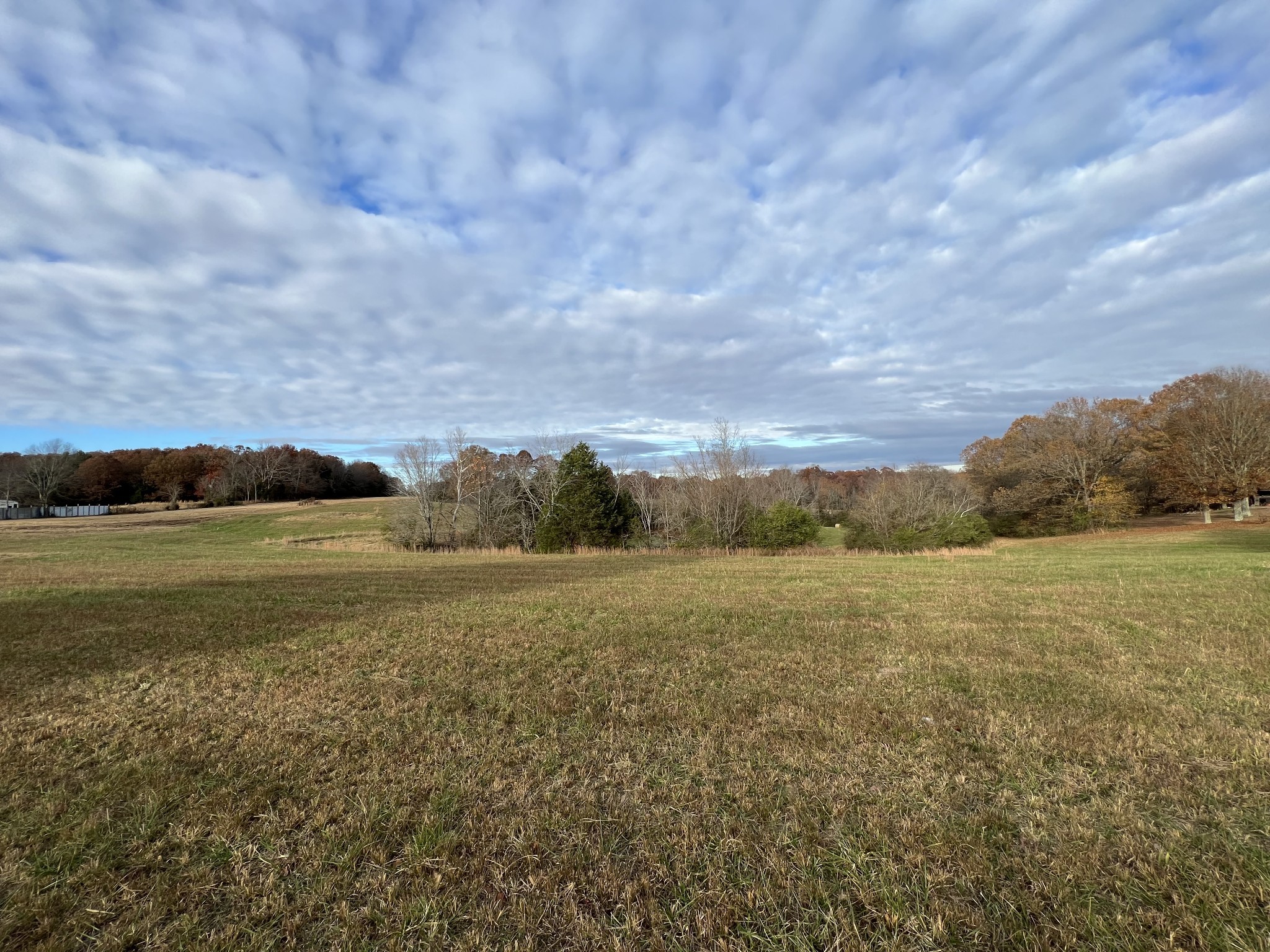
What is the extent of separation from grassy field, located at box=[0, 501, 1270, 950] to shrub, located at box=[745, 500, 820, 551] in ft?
68.4

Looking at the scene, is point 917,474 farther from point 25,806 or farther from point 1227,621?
point 25,806

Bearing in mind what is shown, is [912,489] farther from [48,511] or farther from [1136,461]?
[48,511]

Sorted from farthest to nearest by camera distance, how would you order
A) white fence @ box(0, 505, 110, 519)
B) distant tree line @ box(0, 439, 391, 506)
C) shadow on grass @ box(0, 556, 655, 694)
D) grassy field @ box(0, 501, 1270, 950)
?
distant tree line @ box(0, 439, 391, 506) → white fence @ box(0, 505, 110, 519) → shadow on grass @ box(0, 556, 655, 694) → grassy field @ box(0, 501, 1270, 950)

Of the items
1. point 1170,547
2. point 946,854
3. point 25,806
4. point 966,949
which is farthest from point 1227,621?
point 1170,547

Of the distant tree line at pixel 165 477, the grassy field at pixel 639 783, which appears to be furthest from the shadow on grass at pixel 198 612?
the distant tree line at pixel 165 477

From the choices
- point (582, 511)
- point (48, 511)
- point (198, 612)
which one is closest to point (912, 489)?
point (582, 511)

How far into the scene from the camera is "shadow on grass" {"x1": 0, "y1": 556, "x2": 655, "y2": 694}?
7027 millimetres

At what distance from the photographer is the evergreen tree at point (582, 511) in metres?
30.8

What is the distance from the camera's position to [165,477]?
2990 inches

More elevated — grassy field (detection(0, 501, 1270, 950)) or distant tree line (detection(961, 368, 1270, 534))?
distant tree line (detection(961, 368, 1270, 534))

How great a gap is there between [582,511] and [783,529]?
1071cm

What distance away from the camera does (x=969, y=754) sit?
4.11 meters

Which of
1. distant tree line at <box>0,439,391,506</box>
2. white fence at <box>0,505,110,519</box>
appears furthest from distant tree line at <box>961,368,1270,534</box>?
white fence at <box>0,505,110,519</box>

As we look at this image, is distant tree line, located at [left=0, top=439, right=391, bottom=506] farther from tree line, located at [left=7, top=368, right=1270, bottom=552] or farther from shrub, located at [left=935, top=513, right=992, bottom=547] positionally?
shrub, located at [left=935, top=513, right=992, bottom=547]
